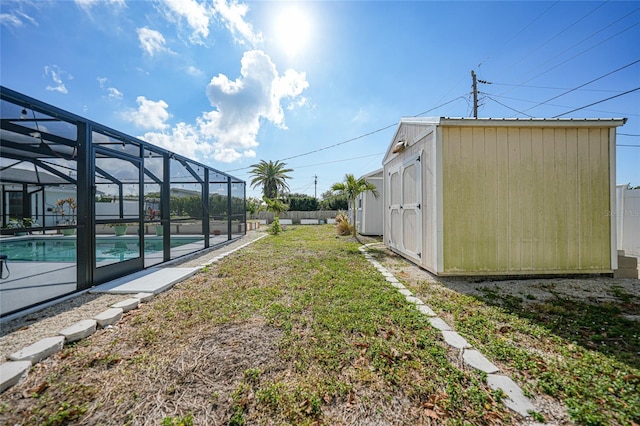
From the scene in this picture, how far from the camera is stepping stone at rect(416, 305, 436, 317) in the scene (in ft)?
9.23

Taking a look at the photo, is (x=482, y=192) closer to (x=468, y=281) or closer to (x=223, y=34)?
(x=468, y=281)

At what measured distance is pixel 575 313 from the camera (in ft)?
9.30

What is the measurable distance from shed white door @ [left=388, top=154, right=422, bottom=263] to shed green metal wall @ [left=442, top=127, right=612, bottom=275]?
0.75 metres

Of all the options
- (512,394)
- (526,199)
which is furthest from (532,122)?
(512,394)

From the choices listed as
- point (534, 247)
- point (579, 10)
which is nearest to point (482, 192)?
point (534, 247)

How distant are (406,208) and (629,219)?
16.3ft

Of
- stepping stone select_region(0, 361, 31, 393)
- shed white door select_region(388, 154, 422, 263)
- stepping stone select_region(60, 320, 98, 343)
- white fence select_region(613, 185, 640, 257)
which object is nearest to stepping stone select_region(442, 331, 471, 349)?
shed white door select_region(388, 154, 422, 263)

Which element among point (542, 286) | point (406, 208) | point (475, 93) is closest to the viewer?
point (542, 286)

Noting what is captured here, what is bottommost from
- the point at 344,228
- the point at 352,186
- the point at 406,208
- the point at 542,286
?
the point at 542,286

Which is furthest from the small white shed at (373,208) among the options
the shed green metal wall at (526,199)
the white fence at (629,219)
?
the white fence at (629,219)

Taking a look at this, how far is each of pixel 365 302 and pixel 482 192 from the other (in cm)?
292

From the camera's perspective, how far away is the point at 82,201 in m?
3.52

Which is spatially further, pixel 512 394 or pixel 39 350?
pixel 39 350

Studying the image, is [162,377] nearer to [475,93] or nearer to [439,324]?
[439,324]
